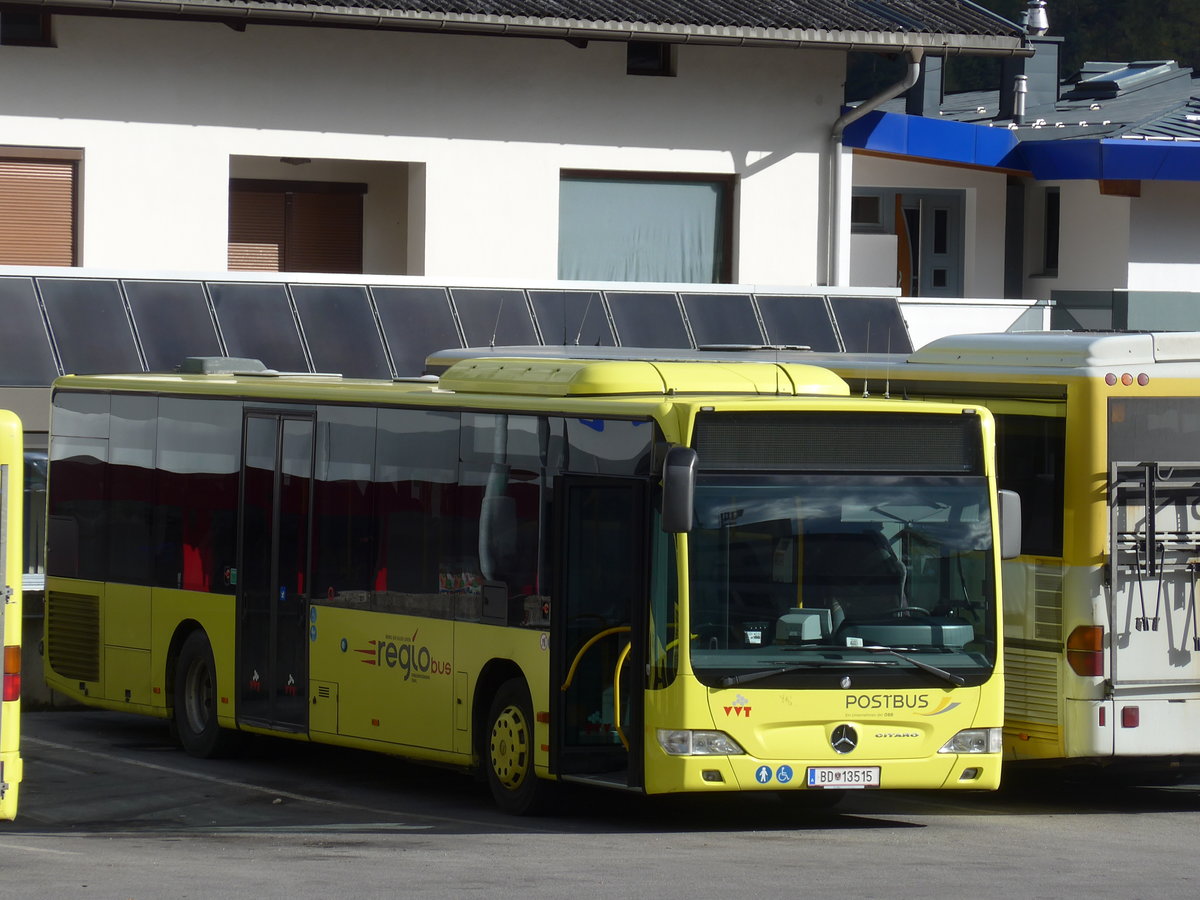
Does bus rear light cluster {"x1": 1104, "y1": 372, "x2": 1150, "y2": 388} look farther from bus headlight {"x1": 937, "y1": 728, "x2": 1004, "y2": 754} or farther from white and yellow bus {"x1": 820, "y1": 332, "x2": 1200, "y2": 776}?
bus headlight {"x1": 937, "y1": 728, "x2": 1004, "y2": 754}

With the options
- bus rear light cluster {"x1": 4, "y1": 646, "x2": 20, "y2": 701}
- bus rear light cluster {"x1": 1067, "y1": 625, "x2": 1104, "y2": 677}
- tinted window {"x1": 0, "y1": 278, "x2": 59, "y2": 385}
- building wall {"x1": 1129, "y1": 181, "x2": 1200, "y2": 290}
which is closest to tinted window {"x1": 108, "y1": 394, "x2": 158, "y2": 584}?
tinted window {"x1": 0, "y1": 278, "x2": 59, "y2": 385}

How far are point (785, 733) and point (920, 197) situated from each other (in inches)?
921

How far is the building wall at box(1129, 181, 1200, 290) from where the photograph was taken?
3322cm

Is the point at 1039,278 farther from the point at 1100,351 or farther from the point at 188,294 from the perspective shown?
the point at 1100,351

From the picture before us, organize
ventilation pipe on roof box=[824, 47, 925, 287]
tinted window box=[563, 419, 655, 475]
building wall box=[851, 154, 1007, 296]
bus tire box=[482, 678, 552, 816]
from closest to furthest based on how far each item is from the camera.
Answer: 1. tinted window box=[563, 419, 655, 475]
2. bus tire box=[482, 678, 552, 816]
3. ventilation pipe on roof box=[824, 47, 925, 287]
4. building wall box=[851, 154, 1007, 296]

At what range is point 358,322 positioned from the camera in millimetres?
24781

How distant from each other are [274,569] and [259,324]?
8.75 m

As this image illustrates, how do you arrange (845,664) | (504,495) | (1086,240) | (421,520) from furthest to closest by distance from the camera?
1. (1086,240)
2. (421,520)
3. (504,495)
4. (845,664)

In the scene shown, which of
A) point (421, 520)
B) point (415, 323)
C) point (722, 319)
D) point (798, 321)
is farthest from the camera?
point (798, 321)

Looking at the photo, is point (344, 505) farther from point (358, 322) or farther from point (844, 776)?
point (358, 322)

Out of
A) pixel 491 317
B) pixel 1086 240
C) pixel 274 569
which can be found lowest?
pixel 274 569

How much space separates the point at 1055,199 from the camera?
35062mm

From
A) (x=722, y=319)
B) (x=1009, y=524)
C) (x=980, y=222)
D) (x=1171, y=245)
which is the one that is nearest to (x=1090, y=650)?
(x=1009, y=524)

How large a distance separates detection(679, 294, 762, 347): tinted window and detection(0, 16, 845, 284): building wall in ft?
4.43
